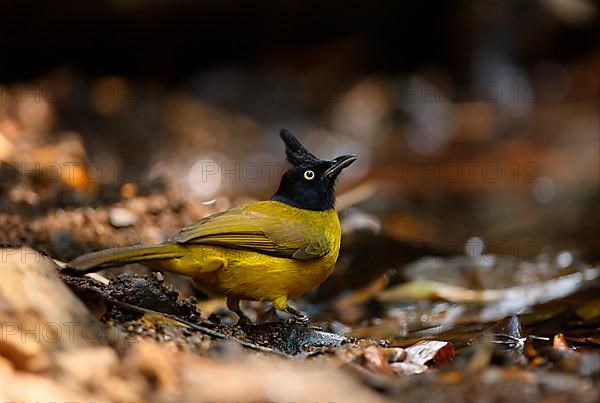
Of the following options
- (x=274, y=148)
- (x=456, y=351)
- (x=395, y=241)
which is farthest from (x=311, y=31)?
(x=456, y=351)

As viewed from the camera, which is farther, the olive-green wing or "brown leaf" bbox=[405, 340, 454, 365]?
the olive-green wing

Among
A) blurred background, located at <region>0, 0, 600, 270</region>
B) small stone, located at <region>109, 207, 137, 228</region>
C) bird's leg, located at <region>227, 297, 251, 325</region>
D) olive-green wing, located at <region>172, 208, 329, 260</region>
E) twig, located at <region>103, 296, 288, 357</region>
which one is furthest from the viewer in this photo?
blurred background, located at <region>0, 0, 600, 270</region>

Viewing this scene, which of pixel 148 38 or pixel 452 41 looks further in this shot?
pixel 452 41

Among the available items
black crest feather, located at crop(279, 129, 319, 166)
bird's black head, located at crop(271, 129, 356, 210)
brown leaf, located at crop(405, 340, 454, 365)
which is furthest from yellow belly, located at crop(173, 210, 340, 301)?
brown leaf, located at crop(405, 340, 454, 365)

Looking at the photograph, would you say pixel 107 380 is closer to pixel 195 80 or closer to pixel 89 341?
pixel 89 341

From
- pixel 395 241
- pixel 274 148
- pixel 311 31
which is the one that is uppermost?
pixel 311 31

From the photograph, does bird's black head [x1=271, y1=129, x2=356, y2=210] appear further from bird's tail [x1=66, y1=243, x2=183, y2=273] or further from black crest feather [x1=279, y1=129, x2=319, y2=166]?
bird's tail [x1=66, y1=243, x2=183, y2=273]

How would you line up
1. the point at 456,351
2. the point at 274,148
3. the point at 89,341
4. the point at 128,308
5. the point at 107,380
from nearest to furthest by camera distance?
the point at 107,380
the point at 89,341
the point at 128,308
the point at 456,351
the point at 274,148
